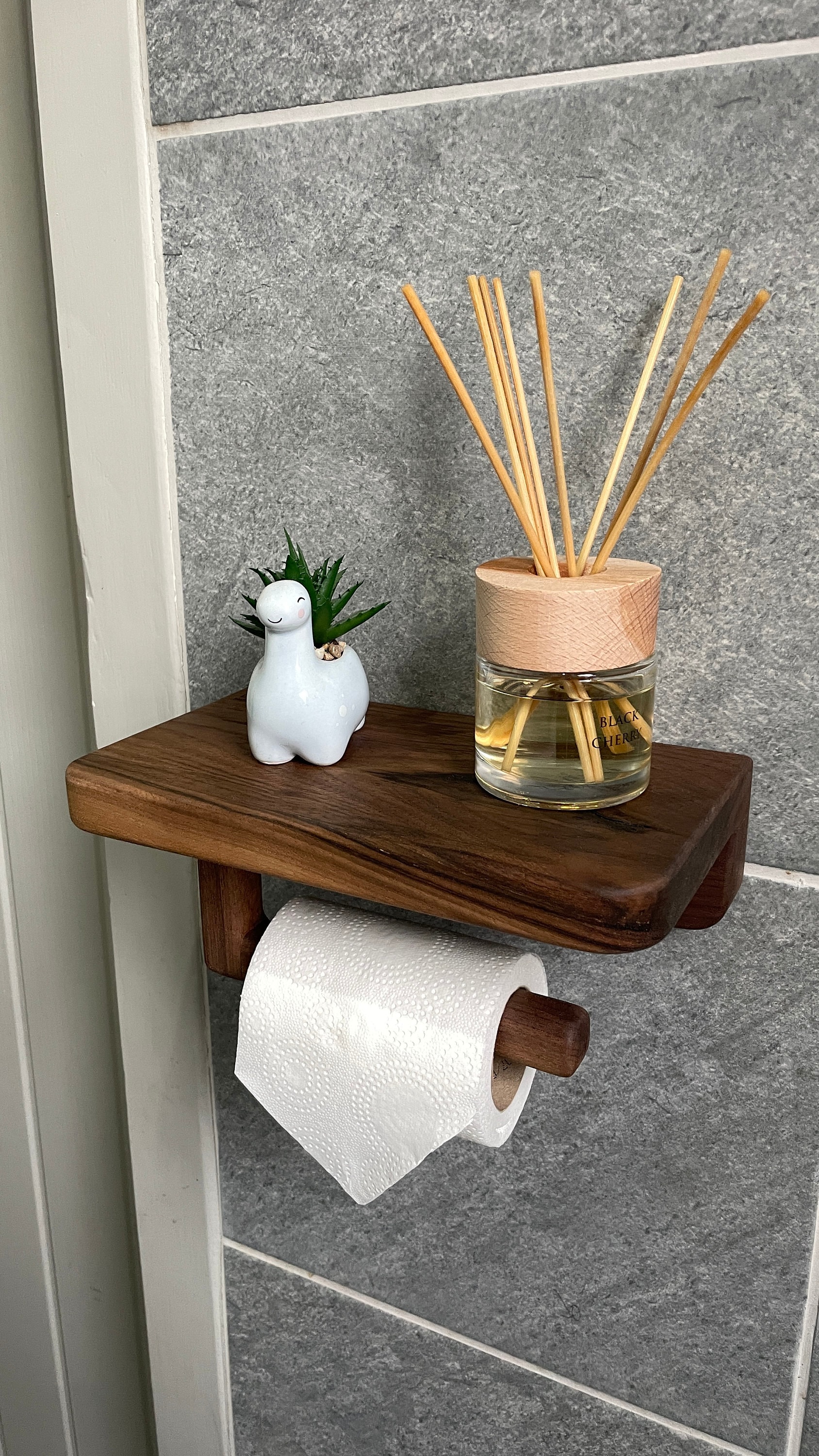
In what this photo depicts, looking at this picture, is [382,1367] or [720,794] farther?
[382,1367]

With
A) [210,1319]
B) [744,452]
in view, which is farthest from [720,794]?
[210,1319]

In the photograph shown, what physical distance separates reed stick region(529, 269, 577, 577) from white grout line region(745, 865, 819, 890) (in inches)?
5.8

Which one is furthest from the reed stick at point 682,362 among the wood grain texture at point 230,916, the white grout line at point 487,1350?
the white grout line at point 487,1350

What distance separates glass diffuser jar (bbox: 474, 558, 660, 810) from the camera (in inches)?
14.0

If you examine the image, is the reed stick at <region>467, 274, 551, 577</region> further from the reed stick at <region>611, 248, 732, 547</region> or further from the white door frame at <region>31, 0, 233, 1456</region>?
the white door frame at <region>31, 0, 233, 1456</region>

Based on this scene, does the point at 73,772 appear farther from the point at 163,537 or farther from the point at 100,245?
the point at 100,245

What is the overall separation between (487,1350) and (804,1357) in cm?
16

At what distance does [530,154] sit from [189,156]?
0.54 ft

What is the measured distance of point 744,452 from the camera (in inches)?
15.5

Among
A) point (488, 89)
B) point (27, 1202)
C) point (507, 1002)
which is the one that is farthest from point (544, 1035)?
point (27, 1202)

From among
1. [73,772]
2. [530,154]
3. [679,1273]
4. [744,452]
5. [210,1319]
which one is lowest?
[210,1319]

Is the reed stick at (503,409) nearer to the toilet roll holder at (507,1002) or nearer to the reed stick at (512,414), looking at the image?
the reed stick at (512,414)

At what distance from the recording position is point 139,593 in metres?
0.55

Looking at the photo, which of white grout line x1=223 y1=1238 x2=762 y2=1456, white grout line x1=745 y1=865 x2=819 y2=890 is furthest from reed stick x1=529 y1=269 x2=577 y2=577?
white grout line x1=223 y1=1238 x2=762 y2=1456
